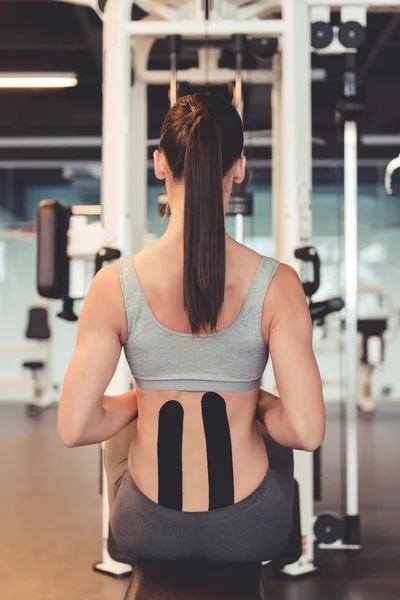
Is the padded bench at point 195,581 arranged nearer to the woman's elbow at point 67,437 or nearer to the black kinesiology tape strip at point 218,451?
the black kinesiology tape strip at point 218,451

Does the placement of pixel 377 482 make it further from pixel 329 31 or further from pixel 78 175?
pixel 78 175

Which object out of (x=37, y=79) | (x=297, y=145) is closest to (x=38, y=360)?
(x=37, y=79)

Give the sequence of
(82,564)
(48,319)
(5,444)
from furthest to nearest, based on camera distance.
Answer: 1. (48,319)
2. (5,444)
3. (82,564)

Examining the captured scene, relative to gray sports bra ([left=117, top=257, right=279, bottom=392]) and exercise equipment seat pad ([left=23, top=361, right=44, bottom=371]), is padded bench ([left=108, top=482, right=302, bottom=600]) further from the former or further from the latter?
exercise equipment seat pad ([left=23, top=361, right=44, bottom=371])

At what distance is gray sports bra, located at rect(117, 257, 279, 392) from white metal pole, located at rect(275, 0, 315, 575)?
1.28 m

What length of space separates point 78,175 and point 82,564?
20.5 feet

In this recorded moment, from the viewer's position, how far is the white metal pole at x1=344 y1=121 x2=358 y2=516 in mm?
2658

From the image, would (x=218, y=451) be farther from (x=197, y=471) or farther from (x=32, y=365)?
(x=32, y=365)

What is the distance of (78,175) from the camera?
830 centimetres

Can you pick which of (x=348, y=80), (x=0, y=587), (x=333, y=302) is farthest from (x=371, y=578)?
(x=348, y=80)

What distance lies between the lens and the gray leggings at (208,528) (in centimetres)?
119

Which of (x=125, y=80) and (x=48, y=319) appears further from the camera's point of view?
(x=48, y=319)

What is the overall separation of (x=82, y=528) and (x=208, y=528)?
6.97 ft

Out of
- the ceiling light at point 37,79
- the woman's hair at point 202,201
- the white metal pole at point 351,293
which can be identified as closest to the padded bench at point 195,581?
the woman's hair at point 202,201
